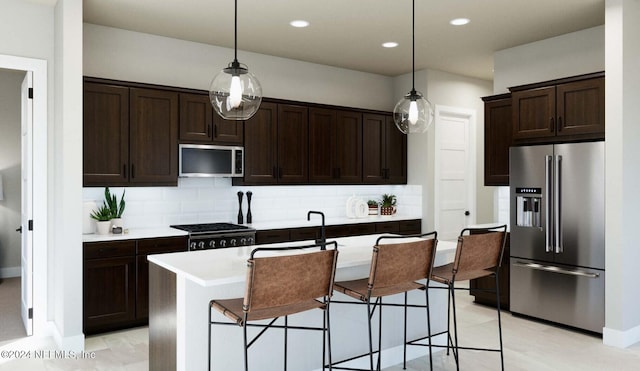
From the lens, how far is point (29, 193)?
163 inches

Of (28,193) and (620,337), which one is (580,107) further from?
(28,193)

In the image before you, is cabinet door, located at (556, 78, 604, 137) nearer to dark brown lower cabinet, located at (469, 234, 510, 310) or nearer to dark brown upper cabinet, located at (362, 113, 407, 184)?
dark brown lower cabinet, located at (469, 234, 510, 310)

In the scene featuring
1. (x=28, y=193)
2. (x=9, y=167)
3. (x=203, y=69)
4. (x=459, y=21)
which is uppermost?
(x=459, y=21)

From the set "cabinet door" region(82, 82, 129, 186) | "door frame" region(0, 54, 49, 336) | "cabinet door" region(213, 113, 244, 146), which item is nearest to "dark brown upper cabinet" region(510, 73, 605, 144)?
"cabinet door" region(213, 113, 244, 146)

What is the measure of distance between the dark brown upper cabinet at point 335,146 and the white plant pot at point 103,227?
2.31 m

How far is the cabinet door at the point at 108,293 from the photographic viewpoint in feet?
13.3

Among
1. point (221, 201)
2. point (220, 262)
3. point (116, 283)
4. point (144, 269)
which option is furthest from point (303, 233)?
point (220, 262)

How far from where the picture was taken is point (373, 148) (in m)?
6.35

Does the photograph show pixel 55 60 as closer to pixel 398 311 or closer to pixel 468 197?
pixel 398 311

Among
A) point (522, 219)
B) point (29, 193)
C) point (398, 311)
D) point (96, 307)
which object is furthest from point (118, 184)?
point (522, 219)

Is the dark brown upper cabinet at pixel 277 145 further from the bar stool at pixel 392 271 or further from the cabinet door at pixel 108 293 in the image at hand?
the bar stool at pixel 392 271

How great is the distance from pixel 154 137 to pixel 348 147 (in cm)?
244

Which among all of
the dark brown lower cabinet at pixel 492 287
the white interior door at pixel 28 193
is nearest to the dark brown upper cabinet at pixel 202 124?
the white interior door at pixel 28 193

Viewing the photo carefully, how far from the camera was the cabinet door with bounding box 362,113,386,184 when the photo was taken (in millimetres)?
6254
